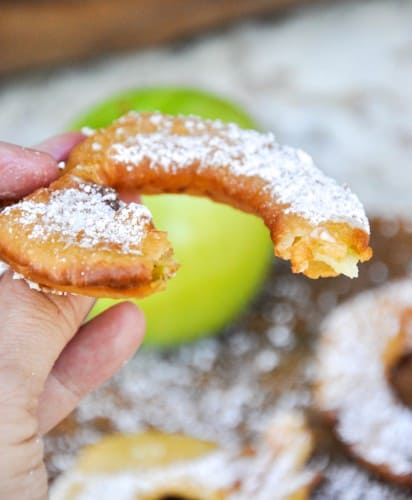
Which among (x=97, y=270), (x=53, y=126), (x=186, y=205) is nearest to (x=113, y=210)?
(x=97, y=270)

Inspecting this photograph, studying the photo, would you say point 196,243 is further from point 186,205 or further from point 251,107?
point 251,107

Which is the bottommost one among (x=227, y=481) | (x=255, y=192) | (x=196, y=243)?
(x=227, y=481)

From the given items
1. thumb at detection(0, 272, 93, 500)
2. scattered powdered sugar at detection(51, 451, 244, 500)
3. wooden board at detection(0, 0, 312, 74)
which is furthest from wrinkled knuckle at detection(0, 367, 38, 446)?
wooden board at detection(0, 0, 312, 74)

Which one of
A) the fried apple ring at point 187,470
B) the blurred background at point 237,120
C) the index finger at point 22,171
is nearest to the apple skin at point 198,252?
the blurred background at point 237,120

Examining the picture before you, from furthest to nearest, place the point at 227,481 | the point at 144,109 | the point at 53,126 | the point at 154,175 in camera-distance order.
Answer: the point at 53,126
the point at 144,109
the point at 227,481
the point at 154,175

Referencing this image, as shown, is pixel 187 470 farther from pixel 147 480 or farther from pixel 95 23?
pixel 95 23

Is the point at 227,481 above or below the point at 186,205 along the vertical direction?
below

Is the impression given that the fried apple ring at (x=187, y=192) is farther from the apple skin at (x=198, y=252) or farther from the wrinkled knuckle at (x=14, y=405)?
the apple skin at (x=198, y=252)
